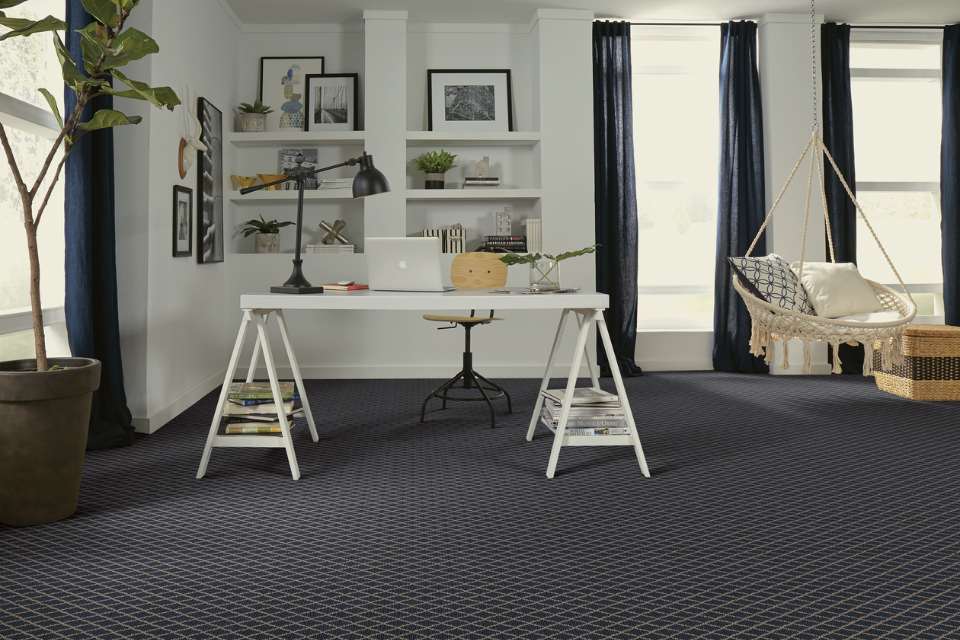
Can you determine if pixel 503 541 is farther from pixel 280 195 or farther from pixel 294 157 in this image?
pixel 294 157

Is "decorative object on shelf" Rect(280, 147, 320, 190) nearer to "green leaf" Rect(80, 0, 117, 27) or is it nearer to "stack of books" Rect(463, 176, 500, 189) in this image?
"stack of books" Rect(463, 176, 500, 189)

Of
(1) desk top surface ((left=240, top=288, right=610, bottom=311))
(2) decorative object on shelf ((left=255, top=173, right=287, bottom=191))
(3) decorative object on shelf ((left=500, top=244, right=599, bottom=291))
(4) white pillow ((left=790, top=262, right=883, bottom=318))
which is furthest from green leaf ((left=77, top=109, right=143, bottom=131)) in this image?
(4) white pillow ((left=790, top=262, right=883, bottom=318))

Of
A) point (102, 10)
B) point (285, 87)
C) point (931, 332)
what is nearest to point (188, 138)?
point (285, 87)

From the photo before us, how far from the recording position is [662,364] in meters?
6.48

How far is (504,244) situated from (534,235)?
255 mm

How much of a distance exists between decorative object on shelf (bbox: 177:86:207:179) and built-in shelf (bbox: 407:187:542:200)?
5.26 ft

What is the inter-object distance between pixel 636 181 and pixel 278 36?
9.92ft

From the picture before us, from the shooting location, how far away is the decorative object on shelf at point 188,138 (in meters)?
4.69

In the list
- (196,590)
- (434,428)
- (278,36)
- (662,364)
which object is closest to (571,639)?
(196,590)

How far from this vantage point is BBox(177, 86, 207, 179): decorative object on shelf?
469cm

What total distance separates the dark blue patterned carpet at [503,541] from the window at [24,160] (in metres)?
0.68

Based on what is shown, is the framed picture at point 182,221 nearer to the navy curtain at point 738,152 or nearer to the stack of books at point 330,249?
the stack of books at point 330,249

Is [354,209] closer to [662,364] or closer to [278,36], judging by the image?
[278,36]

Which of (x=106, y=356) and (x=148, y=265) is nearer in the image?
(x=106, y=356)
